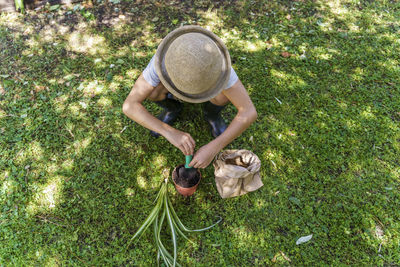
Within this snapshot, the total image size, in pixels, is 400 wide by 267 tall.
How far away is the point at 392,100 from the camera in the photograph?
337cm

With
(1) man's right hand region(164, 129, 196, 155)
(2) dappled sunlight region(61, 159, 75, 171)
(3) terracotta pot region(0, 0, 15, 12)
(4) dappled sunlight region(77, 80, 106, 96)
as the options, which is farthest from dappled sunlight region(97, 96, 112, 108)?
(3) terracotta pot region(0, 0, 15, 12)

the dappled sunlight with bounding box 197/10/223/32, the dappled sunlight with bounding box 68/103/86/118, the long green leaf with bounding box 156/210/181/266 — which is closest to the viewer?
the long green leaf with bounding box 156/210/181/266

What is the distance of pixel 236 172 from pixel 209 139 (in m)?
0.81

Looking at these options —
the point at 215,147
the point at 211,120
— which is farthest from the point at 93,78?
the point at 215,147

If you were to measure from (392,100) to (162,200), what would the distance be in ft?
10.9

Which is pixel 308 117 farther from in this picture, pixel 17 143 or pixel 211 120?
pixel 17 143

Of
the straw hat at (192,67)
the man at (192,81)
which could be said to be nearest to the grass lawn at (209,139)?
the man at (192,81)

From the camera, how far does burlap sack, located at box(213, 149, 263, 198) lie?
2.24m

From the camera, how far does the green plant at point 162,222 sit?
2.23 meters

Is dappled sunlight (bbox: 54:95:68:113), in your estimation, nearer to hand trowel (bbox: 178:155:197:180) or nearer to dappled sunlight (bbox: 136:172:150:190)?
dappled sunlight (bbox: 136:172:150:190)

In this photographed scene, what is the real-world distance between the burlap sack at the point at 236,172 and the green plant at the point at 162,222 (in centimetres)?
37

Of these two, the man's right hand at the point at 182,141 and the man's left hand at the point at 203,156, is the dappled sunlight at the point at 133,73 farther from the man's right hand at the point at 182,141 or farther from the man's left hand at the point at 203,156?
the man's left hand at the point at 203,156

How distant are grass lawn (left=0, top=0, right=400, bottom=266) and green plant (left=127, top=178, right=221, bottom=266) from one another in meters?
0.11

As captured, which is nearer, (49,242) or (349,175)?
(49,242)
